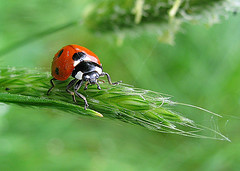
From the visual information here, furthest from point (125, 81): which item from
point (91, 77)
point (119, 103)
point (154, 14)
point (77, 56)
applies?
point (119, 103)

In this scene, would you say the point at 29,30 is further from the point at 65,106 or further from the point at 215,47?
the point at 65,106

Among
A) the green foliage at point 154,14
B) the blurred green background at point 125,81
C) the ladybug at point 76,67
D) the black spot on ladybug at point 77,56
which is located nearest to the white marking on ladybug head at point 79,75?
the ladybug at point 76,67

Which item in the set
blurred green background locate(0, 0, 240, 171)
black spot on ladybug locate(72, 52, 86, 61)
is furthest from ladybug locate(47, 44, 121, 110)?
blurred green background locate(0, 0, 240, 171)

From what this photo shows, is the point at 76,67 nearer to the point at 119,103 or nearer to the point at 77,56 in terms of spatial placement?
the point at 77,56

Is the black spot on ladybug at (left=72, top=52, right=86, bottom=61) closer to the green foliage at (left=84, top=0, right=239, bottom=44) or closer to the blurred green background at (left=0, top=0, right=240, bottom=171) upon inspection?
the green foliage at (left=84, top=0, right=239, bottom=44)

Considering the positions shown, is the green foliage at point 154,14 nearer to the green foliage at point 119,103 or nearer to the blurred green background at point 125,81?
the blurred green background at point 125,81

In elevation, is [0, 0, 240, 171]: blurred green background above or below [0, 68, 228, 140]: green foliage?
above
